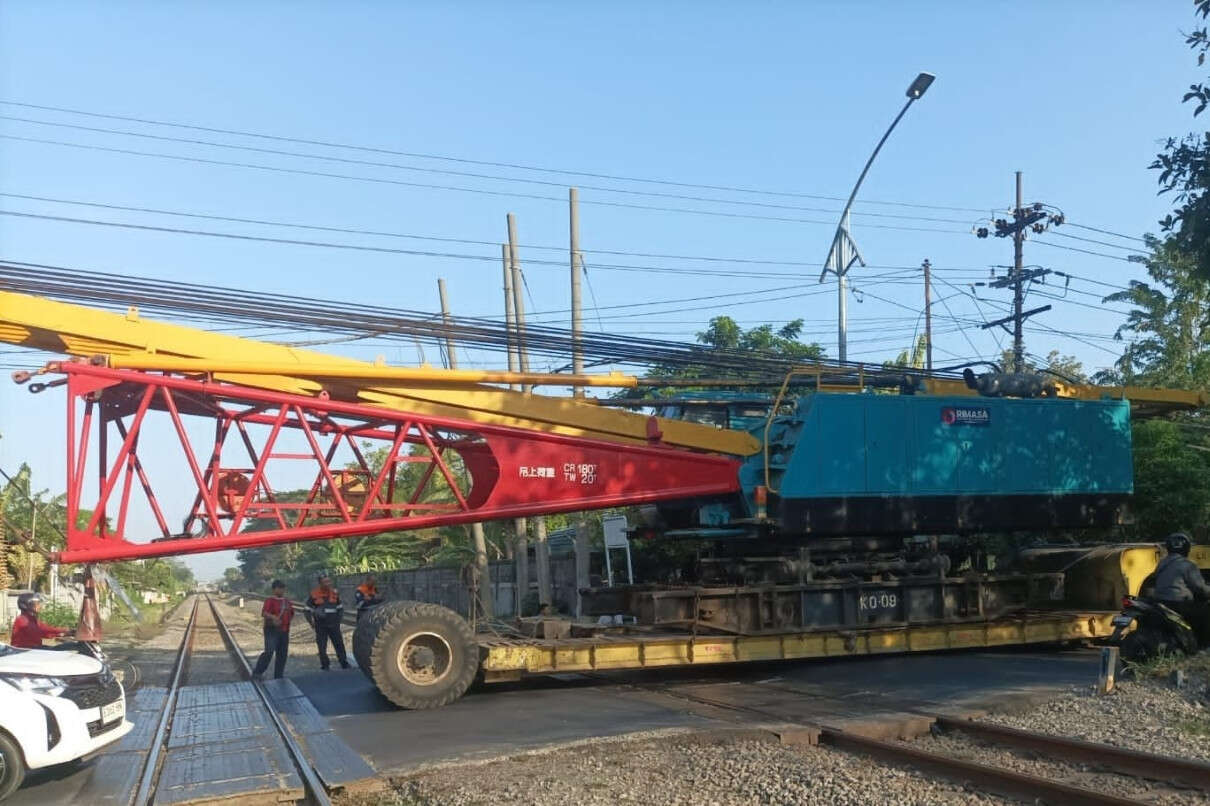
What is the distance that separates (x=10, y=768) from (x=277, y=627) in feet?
26.3

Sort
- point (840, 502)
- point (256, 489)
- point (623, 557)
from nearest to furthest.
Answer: point (256, 489), point (840, 502), point (623, 557)

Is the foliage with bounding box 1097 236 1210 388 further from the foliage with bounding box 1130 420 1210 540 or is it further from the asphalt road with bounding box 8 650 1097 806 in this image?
the asphalt road with bounding box 8 650 1097 806

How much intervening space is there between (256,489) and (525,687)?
4.51 meters

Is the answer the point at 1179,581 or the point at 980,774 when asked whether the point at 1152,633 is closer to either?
the point at 1179,581

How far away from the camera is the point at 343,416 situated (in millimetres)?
11945

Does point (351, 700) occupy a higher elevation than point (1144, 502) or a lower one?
lower

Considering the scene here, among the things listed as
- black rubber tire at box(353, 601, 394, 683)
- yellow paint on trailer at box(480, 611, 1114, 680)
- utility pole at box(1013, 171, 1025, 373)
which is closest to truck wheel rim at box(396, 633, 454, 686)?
black rubber tire at box(353, 601, 394, 683)

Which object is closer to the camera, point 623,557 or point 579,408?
point 579,408

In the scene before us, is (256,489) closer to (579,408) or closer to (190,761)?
(190,761)

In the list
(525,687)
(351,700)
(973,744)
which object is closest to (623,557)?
(525,687)

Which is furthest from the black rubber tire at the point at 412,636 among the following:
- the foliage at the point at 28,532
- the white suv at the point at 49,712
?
the foliage at the point at 28,532

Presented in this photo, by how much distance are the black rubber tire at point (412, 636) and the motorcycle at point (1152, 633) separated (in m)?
7.58

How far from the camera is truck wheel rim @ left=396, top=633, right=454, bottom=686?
11336mm

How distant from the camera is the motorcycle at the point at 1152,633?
11.5 meters
